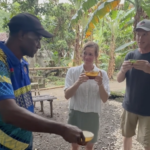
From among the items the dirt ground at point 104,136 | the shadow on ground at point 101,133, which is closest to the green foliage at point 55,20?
the shadow on ground at point 101,133

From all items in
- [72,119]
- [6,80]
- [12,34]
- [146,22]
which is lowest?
[72,119]

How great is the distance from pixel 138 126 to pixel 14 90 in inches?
72.8

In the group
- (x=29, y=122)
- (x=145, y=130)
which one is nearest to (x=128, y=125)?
(x=145, y=130)

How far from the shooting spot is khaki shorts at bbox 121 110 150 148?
2.16 m

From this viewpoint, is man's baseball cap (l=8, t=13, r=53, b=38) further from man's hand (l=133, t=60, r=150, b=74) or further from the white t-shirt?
man's hand (l=133, t=60, r=150, b=74)

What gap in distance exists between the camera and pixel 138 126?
2.31 metres

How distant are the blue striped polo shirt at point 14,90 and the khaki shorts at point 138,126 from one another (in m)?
1.54

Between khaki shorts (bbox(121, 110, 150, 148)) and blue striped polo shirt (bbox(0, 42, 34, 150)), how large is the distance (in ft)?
5.06

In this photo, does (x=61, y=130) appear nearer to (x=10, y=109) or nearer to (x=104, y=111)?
(x=10, y=109)

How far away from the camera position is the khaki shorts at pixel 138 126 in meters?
2.16

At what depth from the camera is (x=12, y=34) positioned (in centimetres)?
108

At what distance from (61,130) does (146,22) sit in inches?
76.5

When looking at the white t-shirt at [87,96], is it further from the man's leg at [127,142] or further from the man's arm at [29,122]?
the man's arm at [29,122]

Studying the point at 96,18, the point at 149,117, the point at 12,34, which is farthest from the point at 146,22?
the point at 96,18
